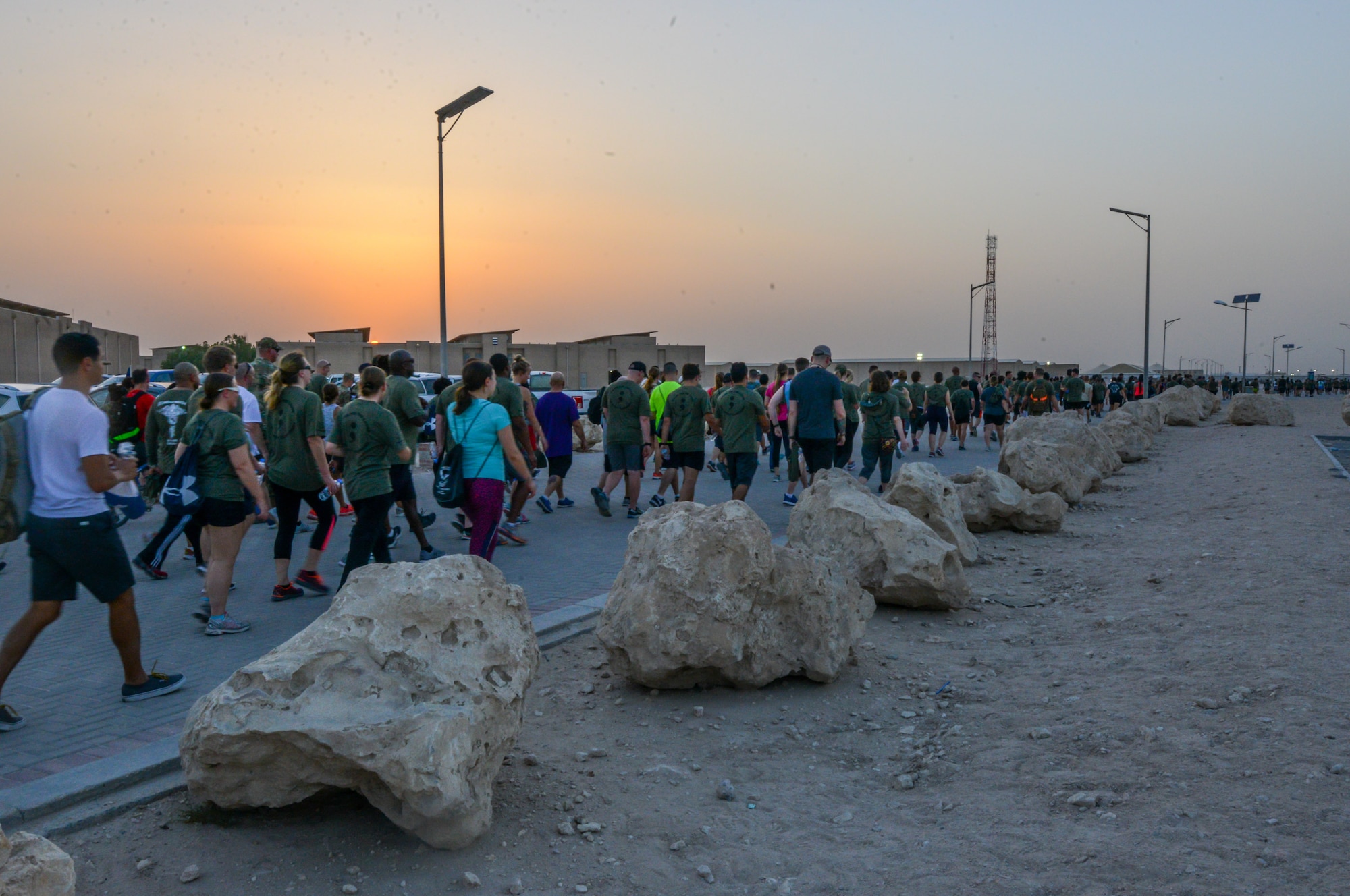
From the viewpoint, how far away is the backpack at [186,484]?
20.9 feet

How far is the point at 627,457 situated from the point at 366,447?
4.98m

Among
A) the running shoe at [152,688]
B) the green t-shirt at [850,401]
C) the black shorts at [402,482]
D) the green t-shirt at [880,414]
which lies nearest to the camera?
the running shoe at [152,688]

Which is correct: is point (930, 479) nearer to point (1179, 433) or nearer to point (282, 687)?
point (282, 687)

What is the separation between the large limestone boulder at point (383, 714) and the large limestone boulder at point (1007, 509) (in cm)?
791

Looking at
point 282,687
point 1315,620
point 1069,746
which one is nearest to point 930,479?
point 1315,620

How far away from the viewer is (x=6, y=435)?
14.8 ft

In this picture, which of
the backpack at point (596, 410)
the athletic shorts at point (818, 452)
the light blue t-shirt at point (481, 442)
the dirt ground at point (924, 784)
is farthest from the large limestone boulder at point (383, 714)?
the backpack at point (596, 410)

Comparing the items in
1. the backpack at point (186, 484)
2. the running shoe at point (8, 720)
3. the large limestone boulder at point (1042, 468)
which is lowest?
the running shoe at point (8, 720)

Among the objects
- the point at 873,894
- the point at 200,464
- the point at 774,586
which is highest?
the point at 200,464

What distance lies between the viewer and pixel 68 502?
461cm

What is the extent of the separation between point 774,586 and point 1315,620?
3707 millimetres

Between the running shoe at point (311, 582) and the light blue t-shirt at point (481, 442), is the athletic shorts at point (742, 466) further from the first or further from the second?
the running shoe at point (311, 582)

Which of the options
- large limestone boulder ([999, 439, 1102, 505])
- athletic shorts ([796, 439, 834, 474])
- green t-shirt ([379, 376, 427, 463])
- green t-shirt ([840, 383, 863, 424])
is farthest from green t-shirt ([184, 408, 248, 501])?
large limestone boulder ([999, 439, 1102, 505])

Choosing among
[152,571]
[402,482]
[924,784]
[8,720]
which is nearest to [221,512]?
[8,720]
